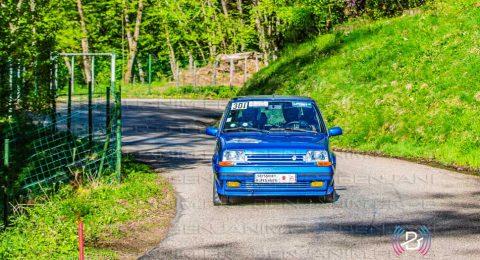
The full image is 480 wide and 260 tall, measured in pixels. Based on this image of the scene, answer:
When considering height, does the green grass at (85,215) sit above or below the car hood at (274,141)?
below

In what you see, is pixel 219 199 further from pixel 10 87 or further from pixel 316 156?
pixel 10 87

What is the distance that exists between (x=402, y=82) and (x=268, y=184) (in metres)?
12.9

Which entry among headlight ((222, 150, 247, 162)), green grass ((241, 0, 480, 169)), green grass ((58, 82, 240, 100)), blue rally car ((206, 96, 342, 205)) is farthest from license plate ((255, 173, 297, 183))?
green grass ((58, 82, 240, 100))

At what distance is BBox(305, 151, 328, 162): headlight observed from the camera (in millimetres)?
11977

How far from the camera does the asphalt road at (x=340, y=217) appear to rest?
9086 millimetres

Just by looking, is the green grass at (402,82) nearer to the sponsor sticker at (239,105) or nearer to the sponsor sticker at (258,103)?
the sponsor sticker at (258,103)

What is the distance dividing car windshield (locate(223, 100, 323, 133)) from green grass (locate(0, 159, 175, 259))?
1.69m

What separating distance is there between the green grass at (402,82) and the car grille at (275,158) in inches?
260

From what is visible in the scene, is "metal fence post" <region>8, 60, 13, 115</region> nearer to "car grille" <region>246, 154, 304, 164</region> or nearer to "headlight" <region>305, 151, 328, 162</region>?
"car grille" <region>246, 154, 304, 164</region>

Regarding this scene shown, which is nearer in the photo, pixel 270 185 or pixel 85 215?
pixel 85 215

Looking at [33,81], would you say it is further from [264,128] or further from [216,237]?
[216,237]

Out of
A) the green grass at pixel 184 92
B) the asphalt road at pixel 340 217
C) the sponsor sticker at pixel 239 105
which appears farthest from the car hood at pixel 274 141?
the green grass at pixel 184 92

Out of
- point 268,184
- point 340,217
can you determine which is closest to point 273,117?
point 268,184

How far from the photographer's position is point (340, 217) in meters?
11.2
